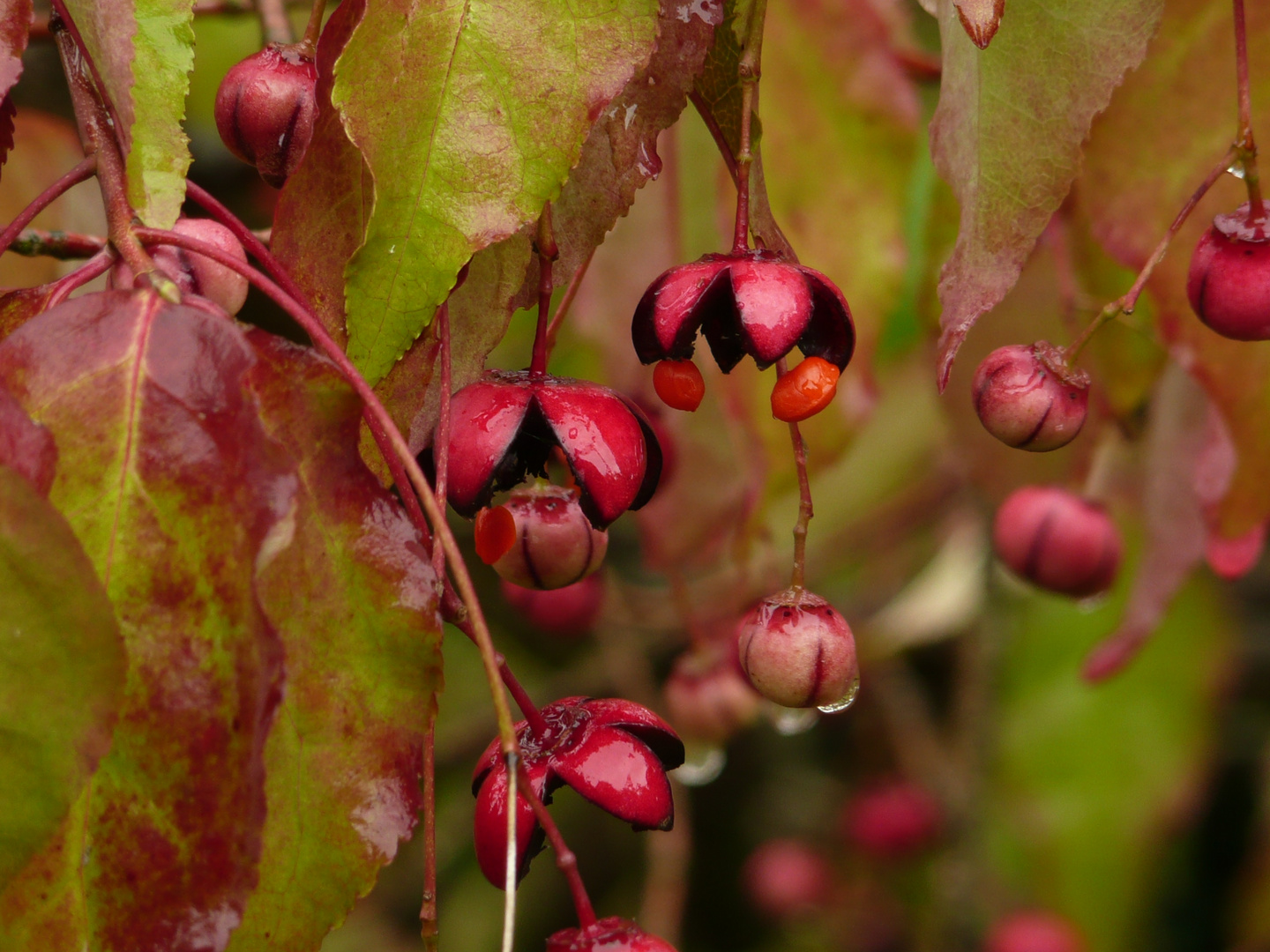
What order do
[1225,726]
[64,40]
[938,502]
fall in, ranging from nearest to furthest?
[64,40]
[938,502]
[1225,726]

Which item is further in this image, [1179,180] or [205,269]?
[1179,180]

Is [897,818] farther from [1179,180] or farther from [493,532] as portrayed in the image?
[493,532]

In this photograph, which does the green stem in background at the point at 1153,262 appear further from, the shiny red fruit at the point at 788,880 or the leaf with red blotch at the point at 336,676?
the shiny red fruit at the point at 788,880

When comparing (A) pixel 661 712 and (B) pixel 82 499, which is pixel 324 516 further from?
(A) pixel 661 712

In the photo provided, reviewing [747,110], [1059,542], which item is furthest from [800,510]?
[1059,542]

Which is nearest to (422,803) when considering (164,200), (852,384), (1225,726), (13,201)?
(164,200)

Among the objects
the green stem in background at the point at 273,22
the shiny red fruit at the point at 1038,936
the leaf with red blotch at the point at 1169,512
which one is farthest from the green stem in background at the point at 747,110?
the shiny red fruit at the point at 1038,936
